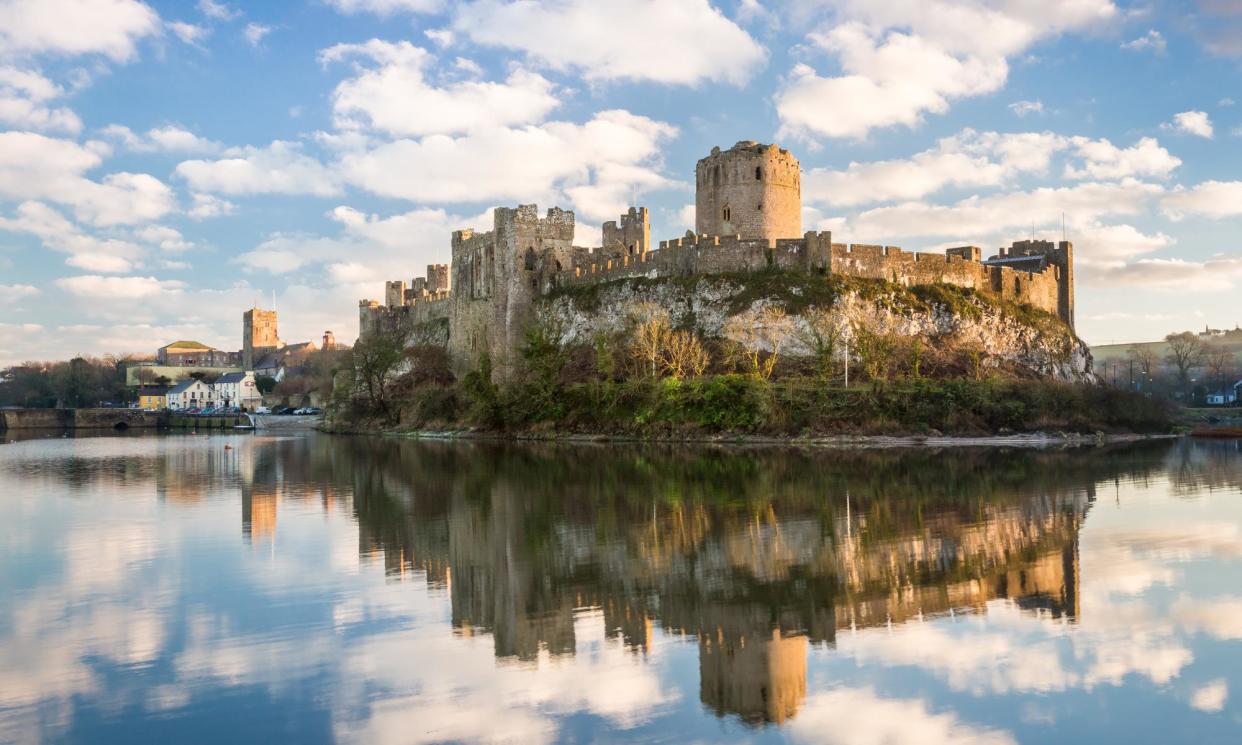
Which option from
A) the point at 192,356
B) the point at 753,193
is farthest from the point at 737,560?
the point at 192,356

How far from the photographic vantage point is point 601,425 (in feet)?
146

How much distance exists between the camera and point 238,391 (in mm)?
108625

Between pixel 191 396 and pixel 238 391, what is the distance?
9841mm

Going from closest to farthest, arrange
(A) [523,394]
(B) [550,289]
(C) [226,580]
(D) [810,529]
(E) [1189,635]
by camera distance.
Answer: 1. (E) [1189,635]
2. (C) [226,580]
3. (D) [810,529]
4. (A) [523,394]
5. (B) [550,289]

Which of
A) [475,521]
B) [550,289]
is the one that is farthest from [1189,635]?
[550,289]

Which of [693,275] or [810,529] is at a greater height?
[693,275]

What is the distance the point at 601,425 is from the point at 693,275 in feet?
32.8

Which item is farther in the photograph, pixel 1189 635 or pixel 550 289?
pixel 550 289

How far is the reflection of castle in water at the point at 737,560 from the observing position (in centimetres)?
948

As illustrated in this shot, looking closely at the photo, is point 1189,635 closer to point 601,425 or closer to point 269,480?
point 269,480

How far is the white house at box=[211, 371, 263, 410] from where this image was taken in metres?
107

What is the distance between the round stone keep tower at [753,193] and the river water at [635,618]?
106 ft

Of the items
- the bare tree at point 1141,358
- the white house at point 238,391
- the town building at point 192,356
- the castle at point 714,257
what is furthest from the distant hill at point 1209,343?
the town building at point 192,356

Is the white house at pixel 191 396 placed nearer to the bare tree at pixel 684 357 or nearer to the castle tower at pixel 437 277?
the castle tower at pixel 437 277
